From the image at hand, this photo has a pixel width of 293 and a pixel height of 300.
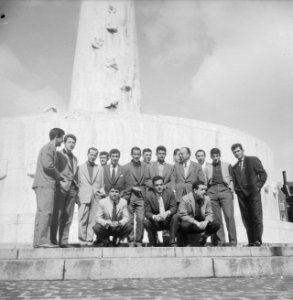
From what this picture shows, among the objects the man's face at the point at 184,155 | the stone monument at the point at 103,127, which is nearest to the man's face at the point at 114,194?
the man's face at the point at 184,155

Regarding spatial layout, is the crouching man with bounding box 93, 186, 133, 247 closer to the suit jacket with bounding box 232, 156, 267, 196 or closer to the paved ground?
the paved ground

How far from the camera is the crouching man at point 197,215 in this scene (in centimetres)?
562

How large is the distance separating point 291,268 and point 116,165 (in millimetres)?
3621

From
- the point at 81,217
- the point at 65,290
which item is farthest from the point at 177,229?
the point at 65,290

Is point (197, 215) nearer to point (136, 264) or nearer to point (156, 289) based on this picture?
point (136, 264)

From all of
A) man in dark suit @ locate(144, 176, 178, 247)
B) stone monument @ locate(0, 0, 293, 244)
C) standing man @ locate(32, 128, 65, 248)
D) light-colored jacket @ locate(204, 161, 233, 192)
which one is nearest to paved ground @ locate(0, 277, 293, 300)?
standing man @ locate(32, 128, 65, 248)

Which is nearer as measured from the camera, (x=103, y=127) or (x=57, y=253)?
(x=57, y=253)

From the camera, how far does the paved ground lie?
3121mm

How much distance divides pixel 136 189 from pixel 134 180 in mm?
243

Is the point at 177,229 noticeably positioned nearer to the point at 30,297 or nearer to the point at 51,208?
the point at 51,208

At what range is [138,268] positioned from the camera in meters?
4.58

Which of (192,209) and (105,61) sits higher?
(105,61)

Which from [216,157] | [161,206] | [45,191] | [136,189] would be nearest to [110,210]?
[136,189]

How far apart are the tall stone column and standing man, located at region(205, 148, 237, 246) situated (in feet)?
21.4
